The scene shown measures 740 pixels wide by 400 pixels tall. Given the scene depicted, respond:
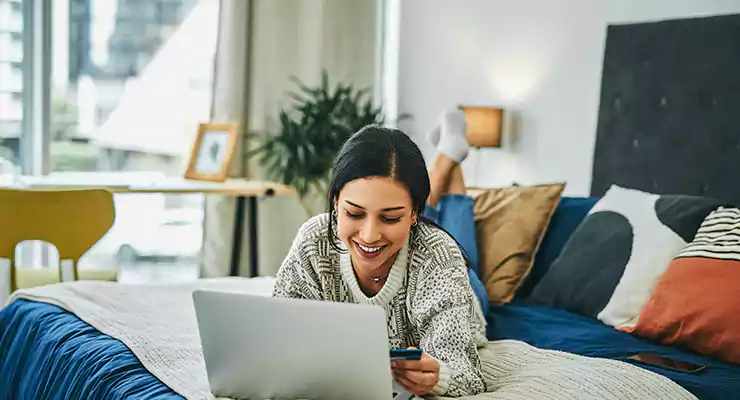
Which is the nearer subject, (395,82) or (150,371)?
(150,371)

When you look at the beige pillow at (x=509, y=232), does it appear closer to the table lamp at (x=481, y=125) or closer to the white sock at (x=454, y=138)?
the white sock at (x=454, y=138)

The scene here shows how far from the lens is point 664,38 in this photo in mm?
3455

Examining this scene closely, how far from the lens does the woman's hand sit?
1651 millimetres

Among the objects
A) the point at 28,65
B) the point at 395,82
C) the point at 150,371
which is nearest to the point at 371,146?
the point at 150,371

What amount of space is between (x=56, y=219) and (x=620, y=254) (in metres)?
1.81

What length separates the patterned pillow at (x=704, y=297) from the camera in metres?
2.30

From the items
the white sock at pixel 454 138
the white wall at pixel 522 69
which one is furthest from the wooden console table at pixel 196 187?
the white sock at pixel 454 138

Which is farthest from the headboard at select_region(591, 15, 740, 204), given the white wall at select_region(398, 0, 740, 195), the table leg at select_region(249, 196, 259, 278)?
the table leg at select_region(249, 196, 259, 278)

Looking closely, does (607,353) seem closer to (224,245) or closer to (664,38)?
(664,38)

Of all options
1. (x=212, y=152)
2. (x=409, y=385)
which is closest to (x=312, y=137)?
(x=212, y=152)

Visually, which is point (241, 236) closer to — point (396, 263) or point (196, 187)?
point (196, 187)

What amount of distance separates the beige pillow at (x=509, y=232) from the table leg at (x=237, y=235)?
1987 mm

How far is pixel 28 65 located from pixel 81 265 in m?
1.09

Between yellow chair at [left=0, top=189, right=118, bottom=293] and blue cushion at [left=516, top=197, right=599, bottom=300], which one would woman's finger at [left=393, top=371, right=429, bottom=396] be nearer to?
blue cushion at [left=516, top=197, right=599, bottom=300]
